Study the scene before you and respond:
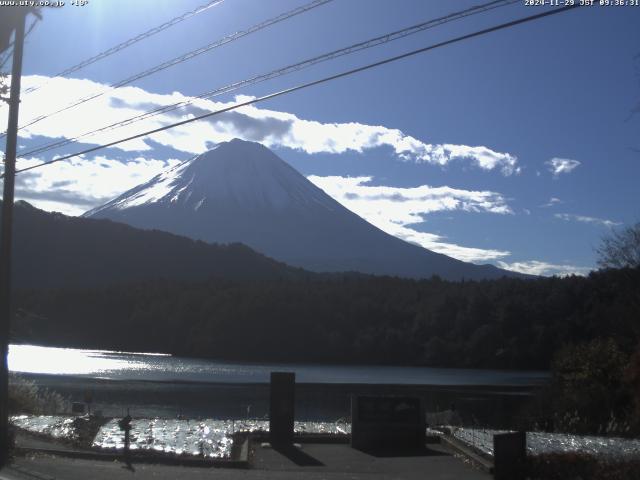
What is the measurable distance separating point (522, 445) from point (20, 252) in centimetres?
10876

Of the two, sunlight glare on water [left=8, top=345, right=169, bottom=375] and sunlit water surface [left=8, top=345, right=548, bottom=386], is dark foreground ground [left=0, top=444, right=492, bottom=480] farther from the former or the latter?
sunlight glare on water [left=8, top=345, right=169, bottom=375]

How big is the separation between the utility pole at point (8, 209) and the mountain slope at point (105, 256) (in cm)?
9604

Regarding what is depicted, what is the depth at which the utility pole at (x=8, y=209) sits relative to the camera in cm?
1556

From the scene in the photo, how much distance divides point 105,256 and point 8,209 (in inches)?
4325

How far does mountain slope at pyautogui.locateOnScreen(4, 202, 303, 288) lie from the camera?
375ft

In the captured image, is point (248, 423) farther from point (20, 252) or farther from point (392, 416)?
point (20, 252)

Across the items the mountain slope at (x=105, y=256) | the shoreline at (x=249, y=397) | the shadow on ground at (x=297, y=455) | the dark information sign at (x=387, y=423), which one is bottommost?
the shoreline at (x=249, y=397)

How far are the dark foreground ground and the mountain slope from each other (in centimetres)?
9765

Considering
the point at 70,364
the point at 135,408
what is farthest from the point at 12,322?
the point at 70,364

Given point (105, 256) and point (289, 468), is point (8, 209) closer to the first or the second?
point (289, 468)

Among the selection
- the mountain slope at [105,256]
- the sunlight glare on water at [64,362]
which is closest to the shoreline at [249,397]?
the sunlight glare on water at [64,362]

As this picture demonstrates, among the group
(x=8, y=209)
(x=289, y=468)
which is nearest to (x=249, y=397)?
(x=8, y=209)

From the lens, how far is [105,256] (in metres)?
123

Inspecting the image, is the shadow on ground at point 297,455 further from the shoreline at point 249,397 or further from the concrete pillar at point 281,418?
the shoreline at point 249,397
